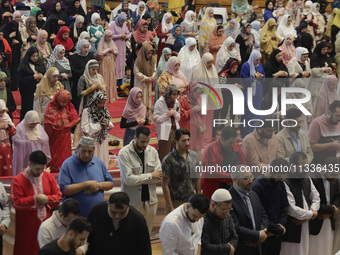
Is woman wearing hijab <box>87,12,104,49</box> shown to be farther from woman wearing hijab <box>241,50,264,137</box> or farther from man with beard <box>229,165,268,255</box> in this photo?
man with beard <box>229,165,268,255</box>

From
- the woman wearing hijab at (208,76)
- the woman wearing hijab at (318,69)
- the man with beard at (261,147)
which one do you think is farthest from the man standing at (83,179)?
the woman wearing hijab at (318,69)

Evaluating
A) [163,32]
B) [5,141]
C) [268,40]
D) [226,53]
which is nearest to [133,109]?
[5,141]

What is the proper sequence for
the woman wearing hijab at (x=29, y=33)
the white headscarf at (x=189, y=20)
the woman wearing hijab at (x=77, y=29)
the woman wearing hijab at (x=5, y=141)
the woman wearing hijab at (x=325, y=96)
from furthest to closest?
the white headscarf at (x=189, y=20), the woman wearing hijab at (x=77, y=29), the woman wearing hijab at (x=29, y=33), the woman wearing hijab at (x=325, y=96), the woman wearing hijab at (x=5, y=141)

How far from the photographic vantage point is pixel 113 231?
6629mm

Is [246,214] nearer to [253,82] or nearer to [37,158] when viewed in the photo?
[37,158]

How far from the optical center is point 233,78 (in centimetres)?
1262

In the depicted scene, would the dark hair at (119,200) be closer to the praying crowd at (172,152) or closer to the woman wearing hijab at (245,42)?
the praying crowd at (172,152)

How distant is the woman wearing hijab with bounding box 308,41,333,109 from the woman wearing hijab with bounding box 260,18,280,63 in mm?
2137

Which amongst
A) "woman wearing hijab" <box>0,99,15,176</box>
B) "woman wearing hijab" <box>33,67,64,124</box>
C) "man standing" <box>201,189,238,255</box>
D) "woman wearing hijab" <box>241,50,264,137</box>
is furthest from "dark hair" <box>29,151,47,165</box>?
"woman wearing hijab" <box>241,50,264,137</box>

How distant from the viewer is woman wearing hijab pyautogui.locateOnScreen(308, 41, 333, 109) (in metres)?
13.2

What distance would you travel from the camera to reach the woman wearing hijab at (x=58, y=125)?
412 inches

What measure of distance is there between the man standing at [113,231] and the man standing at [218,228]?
633mm

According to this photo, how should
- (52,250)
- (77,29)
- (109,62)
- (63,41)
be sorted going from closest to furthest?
1. (52,250)
2. (63,41)
3. (109,62)
4. (77,29)

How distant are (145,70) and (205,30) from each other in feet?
A: 13.1
